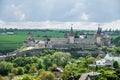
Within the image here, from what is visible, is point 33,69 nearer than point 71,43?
Yes

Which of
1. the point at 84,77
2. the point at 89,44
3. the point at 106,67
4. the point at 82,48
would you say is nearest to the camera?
the point at 84,77

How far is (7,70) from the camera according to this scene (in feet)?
266

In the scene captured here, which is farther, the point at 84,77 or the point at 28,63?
the point at 28,63

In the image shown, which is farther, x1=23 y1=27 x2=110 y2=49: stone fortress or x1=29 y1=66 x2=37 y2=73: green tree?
x1=23 y1=27 x2=110 y2=49: stone fortress

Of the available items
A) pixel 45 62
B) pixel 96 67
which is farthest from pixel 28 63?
pixel 96 67

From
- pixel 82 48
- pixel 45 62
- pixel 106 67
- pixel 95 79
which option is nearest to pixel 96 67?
pixel 106 67

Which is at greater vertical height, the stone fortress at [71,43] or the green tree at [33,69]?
the green tree at [33,69]

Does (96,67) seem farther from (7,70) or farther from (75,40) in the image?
(75,40)

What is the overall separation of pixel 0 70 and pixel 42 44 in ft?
161

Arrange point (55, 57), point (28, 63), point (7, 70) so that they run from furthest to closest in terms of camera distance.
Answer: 1. point (55, 57)
2. point (28, 63)
3. point (7, 70)

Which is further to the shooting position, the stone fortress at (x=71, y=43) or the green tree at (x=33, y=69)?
the stone fortress at (x=71, y=43)

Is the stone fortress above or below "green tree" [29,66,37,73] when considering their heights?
below

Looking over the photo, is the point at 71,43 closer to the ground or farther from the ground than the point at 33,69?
closer to the ground

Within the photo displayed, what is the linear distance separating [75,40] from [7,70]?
178ft
